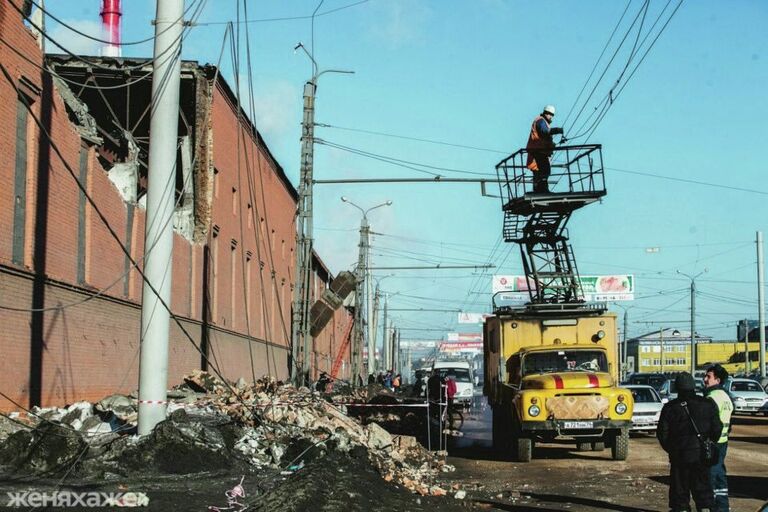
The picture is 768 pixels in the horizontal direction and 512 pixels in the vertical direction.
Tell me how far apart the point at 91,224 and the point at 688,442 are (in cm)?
1356

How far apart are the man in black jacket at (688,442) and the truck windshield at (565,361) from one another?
959cm

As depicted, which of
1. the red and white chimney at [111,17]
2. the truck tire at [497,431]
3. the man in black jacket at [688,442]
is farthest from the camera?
the red and white chimney at [111,17]

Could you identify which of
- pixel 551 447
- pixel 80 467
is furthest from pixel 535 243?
pixel 80 467

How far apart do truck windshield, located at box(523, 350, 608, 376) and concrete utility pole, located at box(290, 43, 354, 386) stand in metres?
8.62

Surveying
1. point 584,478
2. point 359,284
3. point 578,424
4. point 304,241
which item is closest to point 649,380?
point 359,284

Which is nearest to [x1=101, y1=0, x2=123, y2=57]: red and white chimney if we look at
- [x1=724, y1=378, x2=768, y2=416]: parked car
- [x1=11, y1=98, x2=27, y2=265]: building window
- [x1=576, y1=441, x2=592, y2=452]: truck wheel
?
[x1=11, y1=98, x2=27, y2=265]: building window

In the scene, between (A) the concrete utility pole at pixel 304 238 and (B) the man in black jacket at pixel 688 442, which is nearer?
(B) the man in black jacket at pixel 688 442

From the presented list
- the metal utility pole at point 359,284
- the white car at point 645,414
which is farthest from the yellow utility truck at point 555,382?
the metal utility pole at point 359,284

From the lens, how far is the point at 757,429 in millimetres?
31031

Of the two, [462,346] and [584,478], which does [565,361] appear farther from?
[462,346]

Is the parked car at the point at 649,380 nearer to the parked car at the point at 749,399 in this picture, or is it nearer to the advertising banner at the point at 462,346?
the parked car at the point at 749,399

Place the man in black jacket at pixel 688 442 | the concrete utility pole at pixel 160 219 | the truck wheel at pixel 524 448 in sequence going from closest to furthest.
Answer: the man in black jacket at pixel 688 442
the concrete utility pole at pixel 160 219
the truck wheel at pixel 524 448

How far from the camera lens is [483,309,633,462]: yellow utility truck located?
1870 centimetres

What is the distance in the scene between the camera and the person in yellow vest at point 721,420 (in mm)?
10945
